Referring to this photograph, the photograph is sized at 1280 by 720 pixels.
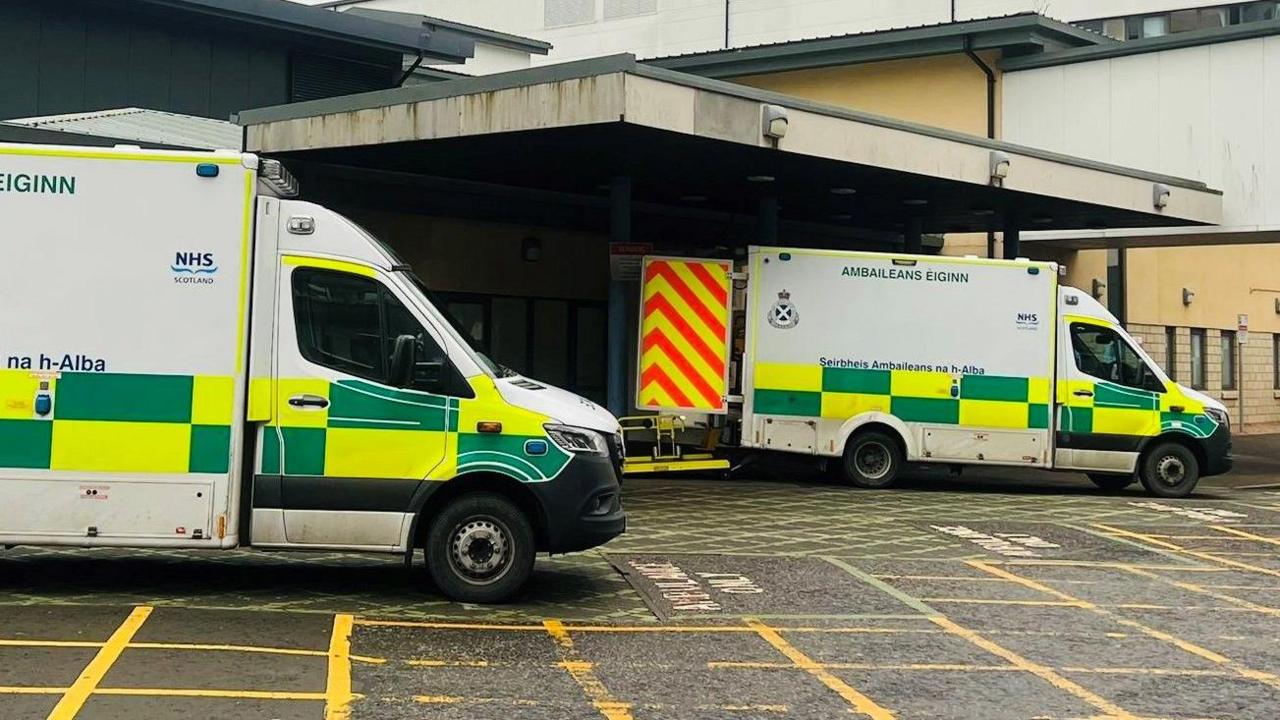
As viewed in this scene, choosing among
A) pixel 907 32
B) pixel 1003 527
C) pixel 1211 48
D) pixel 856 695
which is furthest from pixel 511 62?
pixel 856 695

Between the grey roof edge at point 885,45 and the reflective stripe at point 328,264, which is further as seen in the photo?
the grey roof edge at point 885,45

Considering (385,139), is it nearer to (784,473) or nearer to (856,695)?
(784,473)

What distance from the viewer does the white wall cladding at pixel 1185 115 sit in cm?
2233

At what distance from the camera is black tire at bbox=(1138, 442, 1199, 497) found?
17.1 metres

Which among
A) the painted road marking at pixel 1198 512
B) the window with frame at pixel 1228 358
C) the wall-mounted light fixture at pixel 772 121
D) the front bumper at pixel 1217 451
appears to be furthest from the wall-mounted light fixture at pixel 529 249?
the window with frame at pixel 1228 358

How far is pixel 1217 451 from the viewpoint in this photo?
17078mm

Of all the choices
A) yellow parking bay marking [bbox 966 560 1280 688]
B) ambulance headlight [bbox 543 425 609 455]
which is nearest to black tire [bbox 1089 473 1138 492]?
yellow parking bay marking [bbox 966 560 1280 688]

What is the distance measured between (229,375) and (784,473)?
12.1m

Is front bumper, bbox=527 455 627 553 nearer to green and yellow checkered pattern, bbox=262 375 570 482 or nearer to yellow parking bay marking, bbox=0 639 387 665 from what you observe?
green and yellow checkered pattern, bbox=262 375 570 482

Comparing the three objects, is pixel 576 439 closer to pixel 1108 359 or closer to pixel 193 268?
pixel 193 268

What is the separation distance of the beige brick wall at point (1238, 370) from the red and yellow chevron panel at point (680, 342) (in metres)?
15.7

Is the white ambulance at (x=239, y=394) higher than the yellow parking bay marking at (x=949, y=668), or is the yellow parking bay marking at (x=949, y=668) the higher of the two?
the white ambulance at (x=239, y=394)

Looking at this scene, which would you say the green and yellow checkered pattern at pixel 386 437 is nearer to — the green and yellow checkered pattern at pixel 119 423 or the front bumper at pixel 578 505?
the front bumper at pixel 578 505

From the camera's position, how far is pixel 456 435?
8641mm
